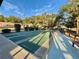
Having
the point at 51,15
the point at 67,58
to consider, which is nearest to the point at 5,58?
the point at 67,58

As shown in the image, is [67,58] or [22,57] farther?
[67,58]

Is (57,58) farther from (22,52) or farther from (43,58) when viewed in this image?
(22,52)

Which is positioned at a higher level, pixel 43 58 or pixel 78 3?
pixel 78 3

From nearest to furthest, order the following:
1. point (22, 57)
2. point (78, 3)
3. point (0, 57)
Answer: point (0, 57)
point (22, 57)
point (78, 3)

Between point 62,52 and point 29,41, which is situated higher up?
point 29,41

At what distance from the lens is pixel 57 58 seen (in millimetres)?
6090

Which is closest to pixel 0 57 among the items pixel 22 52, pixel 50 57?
pixel 22 52

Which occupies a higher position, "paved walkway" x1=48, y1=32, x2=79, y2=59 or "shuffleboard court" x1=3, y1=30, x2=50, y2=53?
"shuffleboard court" x1=3, y1=30, x2=50, y2=53

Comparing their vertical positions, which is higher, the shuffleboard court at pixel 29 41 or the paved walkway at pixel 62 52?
the shuffleboard court at pixel 29 41

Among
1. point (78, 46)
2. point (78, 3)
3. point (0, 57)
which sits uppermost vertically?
point (78, 3)

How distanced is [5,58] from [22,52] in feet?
3.69

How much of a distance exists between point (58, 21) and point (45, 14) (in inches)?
1023

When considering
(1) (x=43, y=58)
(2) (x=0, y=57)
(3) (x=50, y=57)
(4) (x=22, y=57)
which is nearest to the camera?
(2) (x=0, y=57)

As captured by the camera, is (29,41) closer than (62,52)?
No
